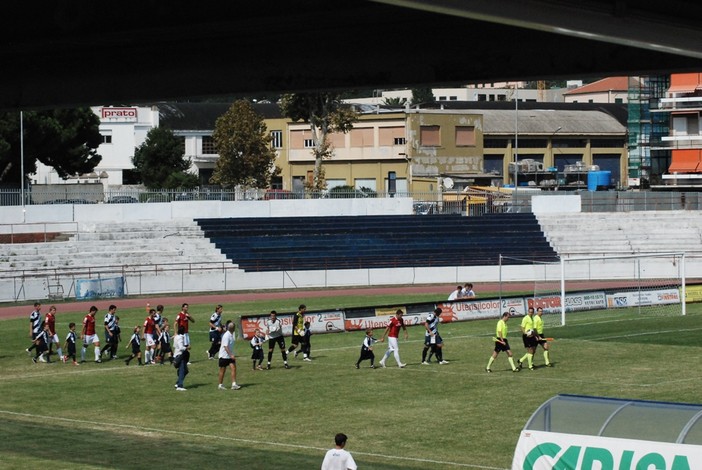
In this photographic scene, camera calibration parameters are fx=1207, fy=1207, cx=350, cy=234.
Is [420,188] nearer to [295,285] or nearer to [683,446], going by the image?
[295,285]

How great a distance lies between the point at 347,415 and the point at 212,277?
123 ft

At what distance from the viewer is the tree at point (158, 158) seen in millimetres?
108000

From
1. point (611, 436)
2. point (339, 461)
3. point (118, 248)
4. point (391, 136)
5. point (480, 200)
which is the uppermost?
point (391, 136)

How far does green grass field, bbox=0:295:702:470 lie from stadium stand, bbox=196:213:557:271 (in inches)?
970

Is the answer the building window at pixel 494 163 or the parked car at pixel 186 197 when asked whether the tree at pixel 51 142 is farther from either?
the building window at pixel 494 163

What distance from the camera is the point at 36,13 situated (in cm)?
1576

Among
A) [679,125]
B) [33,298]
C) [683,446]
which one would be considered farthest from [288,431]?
[679,125]

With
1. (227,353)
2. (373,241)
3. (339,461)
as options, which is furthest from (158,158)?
(339,461)

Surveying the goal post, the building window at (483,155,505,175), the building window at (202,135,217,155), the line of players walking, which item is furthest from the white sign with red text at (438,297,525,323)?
the building window at (202,135,217,155)

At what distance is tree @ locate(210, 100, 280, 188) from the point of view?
324ft

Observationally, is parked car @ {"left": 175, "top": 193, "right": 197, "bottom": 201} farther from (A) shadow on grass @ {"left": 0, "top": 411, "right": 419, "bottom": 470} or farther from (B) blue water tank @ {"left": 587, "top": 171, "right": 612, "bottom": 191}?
(A) shadow on grass @ {"left": 0, "top": 411, "right": 419, "bottom": 470}

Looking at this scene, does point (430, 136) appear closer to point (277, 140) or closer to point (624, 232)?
point (277, 140)

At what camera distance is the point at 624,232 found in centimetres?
7369

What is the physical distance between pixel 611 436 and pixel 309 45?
22.7 ft
